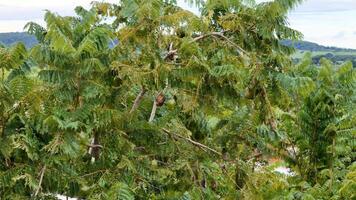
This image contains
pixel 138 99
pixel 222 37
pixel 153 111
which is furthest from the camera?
pixel 153 111

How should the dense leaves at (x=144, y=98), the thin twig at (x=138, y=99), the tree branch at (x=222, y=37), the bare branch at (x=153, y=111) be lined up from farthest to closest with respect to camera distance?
the bare branch at (x=153, y=111) → the thin twig at (x=138, y=99) → the tree branch at (x=222, y=37) → the dense leaves at (x=144, y=98)

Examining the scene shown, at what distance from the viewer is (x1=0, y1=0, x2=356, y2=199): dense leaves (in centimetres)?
466

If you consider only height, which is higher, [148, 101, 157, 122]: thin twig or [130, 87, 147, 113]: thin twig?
→ [130, 87, 147, 113]: thin twig

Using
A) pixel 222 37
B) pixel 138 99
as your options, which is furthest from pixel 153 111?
pixel 222 37

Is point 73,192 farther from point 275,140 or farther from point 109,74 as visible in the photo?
point 275,140

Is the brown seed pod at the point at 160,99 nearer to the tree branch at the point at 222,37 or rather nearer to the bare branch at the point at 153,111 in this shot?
the bare branch at the point at 153,111

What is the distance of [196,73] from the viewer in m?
5.03

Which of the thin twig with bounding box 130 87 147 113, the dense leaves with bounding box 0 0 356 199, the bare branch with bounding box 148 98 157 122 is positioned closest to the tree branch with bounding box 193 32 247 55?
the dense leaves with bounding box 0 0 356 199

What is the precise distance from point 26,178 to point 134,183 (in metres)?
0.95

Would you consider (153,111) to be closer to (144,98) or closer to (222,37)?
(144,98)

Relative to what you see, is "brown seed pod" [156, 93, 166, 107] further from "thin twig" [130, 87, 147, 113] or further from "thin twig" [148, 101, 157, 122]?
"thin twig" [130, 87, 147, 113]

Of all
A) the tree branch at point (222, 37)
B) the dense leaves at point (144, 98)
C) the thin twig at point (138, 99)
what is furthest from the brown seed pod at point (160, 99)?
the tree branch at point (222, 37)

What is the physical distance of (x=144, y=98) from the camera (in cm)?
598

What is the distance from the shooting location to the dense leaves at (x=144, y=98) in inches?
183
